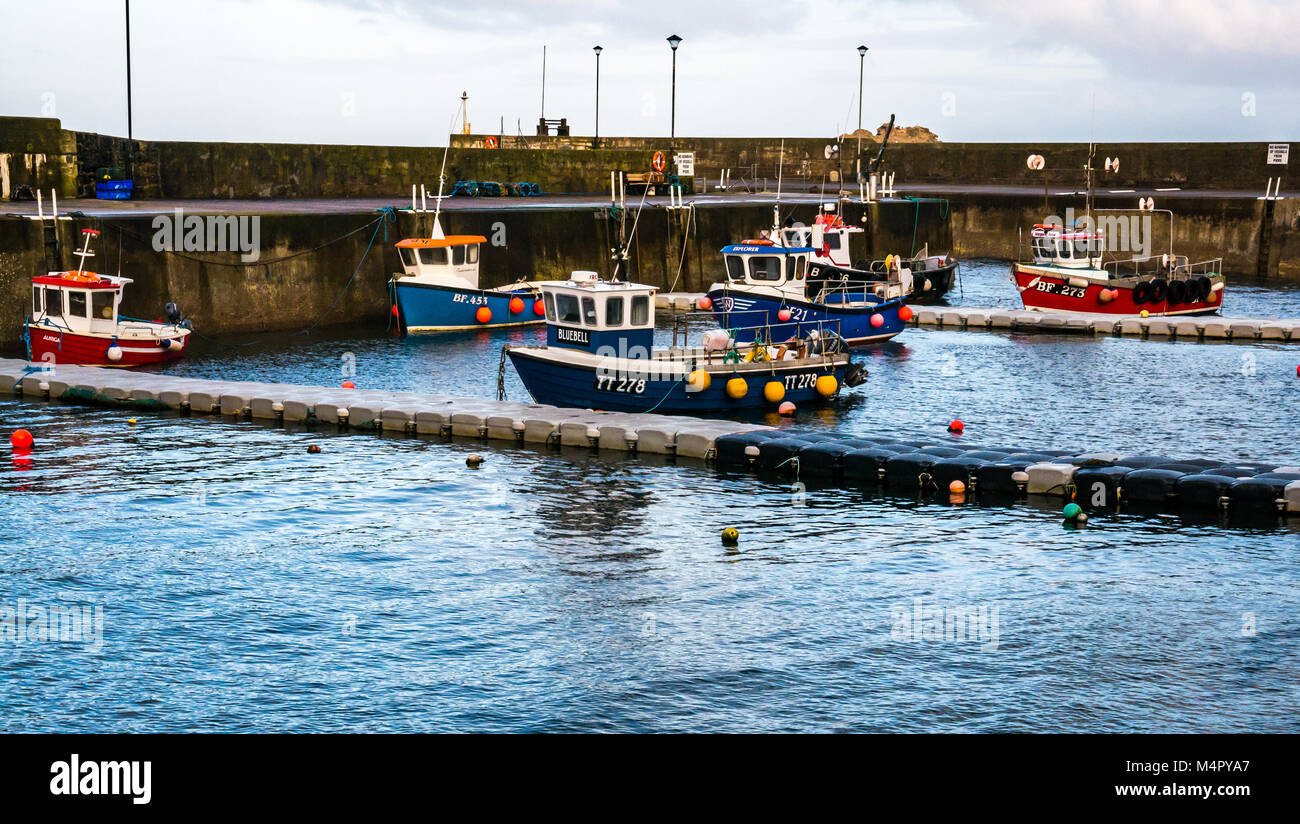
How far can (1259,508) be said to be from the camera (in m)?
19.8

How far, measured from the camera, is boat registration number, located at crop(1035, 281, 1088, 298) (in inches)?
1754

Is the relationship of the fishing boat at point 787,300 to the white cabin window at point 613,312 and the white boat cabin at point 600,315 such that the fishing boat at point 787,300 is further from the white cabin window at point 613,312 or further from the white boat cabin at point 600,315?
the white cabin window at point 613,312

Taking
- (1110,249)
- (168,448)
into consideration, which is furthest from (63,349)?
(1110,249)

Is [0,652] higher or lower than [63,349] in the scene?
lower

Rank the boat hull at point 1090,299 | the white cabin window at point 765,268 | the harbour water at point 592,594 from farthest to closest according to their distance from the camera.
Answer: the boat hull at point 1090,299
the white cabin window at point 765,268
the harbour water at point 592,594

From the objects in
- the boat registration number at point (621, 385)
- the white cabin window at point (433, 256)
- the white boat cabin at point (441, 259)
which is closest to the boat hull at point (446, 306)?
the white boat cabin at point (441, 259)

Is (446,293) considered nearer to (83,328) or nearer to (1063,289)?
(83,328)

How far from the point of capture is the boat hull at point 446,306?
3984 centimetres

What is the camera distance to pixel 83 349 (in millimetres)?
30734

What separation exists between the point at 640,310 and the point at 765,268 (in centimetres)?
982

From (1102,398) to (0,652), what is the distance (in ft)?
76.3
